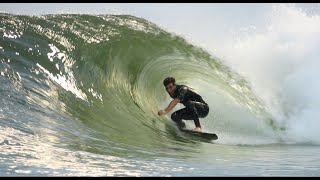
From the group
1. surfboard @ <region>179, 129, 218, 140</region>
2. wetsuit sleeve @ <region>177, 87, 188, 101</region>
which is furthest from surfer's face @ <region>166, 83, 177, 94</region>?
surfboard @ <region>179, 129, 218, 140</region>

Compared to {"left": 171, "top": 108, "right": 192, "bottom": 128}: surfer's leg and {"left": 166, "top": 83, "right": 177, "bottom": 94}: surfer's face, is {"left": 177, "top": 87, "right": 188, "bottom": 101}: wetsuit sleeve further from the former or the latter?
{"left": 171, "top": 108, "right": 192, "bottom": 128}: surfer's leg

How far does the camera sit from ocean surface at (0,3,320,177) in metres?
4.28

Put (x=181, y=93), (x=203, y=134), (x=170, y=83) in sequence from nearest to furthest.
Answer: (x=203, y=134) → (x=170, y=83) → (x=181, y=93)

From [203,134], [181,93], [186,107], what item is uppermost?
[181,93]

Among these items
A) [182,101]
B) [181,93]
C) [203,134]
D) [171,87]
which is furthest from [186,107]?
[203,134]

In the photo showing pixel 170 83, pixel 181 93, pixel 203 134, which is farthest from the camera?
pixel 181 93

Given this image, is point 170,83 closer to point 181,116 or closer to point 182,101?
point 182,101

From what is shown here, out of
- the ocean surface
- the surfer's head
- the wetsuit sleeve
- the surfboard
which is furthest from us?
the wetsuit sleeve

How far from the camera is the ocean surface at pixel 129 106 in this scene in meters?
4.28

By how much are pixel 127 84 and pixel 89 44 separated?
1.43 m

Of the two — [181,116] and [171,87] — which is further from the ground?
[171,87]

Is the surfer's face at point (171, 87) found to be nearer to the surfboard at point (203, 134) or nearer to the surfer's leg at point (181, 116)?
the surfer's leg at point (181, 116)

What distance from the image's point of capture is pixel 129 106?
810 cm

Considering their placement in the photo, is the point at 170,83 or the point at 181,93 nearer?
the point at 170,83
